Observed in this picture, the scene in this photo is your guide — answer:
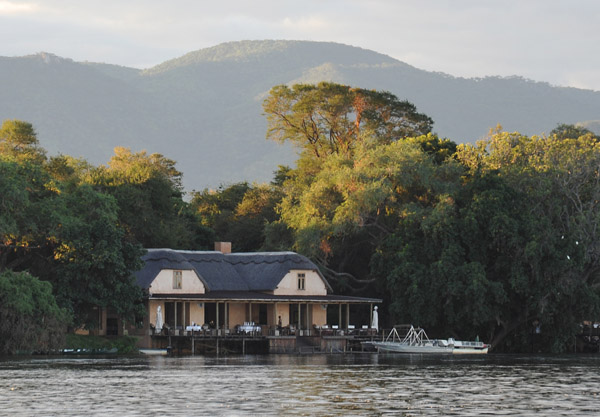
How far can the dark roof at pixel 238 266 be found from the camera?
76.9 metres

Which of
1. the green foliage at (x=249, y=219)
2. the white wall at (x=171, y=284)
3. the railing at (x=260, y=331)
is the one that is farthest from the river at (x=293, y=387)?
the green foliage at (x=249, y=219)

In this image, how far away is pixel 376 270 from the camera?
8044cm

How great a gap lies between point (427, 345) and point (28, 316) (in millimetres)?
26112

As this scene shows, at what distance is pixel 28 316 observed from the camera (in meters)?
60.4

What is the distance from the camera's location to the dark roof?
76.9 metres

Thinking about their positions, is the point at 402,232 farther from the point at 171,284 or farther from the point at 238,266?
the point at 171,284

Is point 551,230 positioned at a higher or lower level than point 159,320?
higher

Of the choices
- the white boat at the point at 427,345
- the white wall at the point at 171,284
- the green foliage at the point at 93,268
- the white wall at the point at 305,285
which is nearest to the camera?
the green foliage at the point at 93,268

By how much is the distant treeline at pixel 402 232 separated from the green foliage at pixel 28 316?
4.4 inches

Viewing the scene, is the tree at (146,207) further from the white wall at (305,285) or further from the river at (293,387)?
the river at (293,387)

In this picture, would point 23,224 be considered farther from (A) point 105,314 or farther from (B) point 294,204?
(B) point 294,204

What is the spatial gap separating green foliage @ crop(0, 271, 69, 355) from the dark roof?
14102 millimetres

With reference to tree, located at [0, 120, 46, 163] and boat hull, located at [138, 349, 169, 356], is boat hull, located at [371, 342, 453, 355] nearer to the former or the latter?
boat hull, located at [138, 349, 169, 356]

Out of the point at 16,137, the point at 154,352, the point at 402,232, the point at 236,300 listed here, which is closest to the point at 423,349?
the point at 402,232
